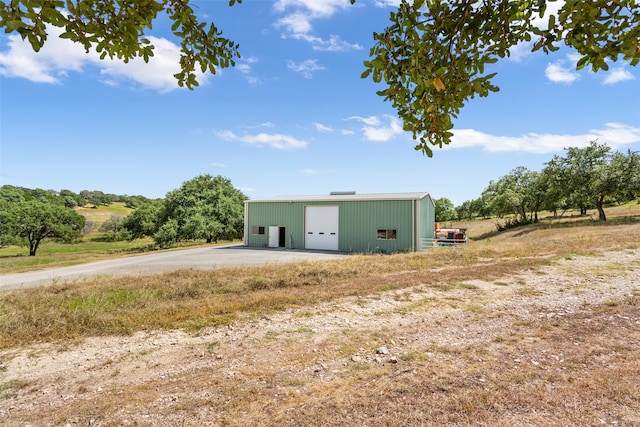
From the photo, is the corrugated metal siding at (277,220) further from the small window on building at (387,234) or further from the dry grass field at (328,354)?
the dry grass field at (328,354)

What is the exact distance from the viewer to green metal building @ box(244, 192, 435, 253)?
20.2 m

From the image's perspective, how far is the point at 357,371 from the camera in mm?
3807

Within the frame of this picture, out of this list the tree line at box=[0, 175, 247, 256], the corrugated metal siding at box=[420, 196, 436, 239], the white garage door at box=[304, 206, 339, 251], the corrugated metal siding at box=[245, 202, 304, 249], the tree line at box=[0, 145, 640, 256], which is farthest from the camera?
the tree line at box=[0, 175, 247, 256]

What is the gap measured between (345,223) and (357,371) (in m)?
18.2

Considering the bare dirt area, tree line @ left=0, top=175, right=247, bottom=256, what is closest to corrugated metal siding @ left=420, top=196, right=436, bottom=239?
the bare dirt area

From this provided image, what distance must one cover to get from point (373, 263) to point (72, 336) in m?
9.82

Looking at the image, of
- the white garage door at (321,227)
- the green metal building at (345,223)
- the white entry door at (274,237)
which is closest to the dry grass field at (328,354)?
the green metal building at (345,223)

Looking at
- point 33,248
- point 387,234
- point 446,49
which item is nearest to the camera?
point 446,49

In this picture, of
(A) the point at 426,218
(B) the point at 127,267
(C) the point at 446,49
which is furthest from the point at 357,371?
(A) the point at 426,218

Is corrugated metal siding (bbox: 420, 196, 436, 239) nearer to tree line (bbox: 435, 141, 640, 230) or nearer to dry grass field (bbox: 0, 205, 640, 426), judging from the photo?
dry grass field (bbox: 0, 205, 640, 426)

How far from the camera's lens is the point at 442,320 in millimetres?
5680

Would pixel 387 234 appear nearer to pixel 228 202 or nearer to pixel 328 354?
pixel 328 354

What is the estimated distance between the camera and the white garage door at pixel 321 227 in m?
22.4

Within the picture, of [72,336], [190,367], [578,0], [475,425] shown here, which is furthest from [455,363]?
[72,336]
